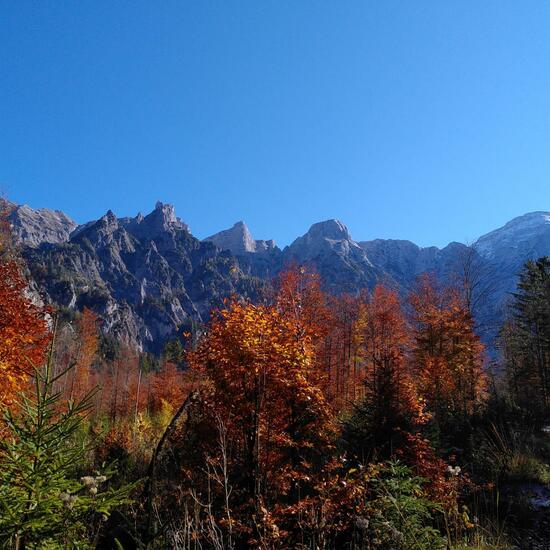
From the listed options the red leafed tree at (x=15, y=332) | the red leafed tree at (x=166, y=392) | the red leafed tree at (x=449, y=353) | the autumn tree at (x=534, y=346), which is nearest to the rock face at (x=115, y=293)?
the red leafed tree at (x=166, y=392)

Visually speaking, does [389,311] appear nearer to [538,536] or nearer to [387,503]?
[538,536]

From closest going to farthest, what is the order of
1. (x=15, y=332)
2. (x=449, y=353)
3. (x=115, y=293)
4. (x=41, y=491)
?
(x=41, y=491)
(x=15, y=332)
(x=449, y=353)
(x=115, y=293)

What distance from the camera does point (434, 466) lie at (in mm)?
7031

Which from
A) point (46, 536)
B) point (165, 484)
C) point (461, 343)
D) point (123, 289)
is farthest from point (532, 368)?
point (123, 289)

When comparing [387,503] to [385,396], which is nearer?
[387,503]

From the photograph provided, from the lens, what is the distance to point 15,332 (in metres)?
10.6

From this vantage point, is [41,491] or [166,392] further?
[166,392]

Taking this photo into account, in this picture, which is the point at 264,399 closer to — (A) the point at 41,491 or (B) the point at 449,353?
(A) the point at 41,491

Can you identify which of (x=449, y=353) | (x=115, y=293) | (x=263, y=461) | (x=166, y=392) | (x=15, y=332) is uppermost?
(x=115, y=293)

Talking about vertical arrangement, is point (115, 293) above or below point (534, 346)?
above

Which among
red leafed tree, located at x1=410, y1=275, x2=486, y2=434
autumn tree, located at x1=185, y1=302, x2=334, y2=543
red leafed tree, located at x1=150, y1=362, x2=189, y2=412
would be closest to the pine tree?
autumn tree, located at x1=185, y1=302, x2=334, y2=543

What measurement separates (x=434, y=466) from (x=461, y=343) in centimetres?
1741

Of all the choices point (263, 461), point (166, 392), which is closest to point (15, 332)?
point (263, 461)

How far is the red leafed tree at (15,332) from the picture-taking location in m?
10.1
